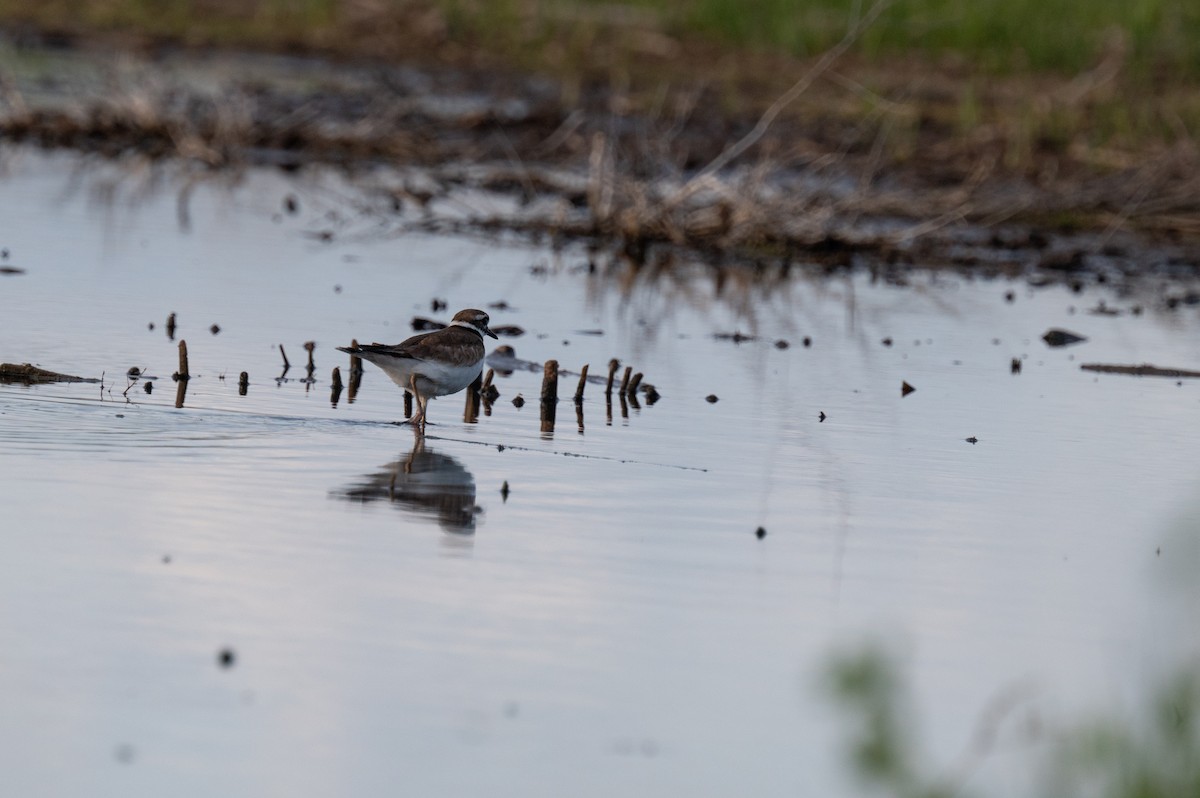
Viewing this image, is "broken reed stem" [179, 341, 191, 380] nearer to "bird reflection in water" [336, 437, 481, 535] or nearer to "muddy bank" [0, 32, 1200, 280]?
"bird reflection in water" [336, 437, 481, 535]

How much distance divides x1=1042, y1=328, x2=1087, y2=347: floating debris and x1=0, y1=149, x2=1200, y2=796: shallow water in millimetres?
166

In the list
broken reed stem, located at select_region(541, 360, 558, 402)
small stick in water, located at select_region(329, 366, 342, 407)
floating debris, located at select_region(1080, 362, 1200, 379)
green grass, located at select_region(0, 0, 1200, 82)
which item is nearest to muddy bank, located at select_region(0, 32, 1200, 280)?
green grass, located at select_region(0, 0, 1200, 82)

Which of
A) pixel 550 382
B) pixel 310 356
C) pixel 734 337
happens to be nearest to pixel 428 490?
pixel 550 382

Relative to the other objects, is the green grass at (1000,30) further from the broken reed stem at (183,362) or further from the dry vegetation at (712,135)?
the broken reed stem at (183,362)

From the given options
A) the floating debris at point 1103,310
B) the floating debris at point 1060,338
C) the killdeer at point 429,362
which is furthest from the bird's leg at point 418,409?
the floating debris at point 1103,310

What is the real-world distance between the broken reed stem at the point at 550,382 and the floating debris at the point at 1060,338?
13.6 ft

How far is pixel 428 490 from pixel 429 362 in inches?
46.6

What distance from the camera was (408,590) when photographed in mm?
5879

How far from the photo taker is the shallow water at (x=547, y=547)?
4.77m

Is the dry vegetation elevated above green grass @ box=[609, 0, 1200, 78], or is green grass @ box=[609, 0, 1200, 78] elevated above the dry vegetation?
green grass @ box=[609, 0, 1200, 78]

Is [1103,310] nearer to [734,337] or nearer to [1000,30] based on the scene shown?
[734,337]

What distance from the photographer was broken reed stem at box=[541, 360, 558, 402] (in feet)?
29.6

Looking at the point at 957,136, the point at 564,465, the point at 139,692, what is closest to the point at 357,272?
the point at 564,465

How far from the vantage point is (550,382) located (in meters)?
9.02
